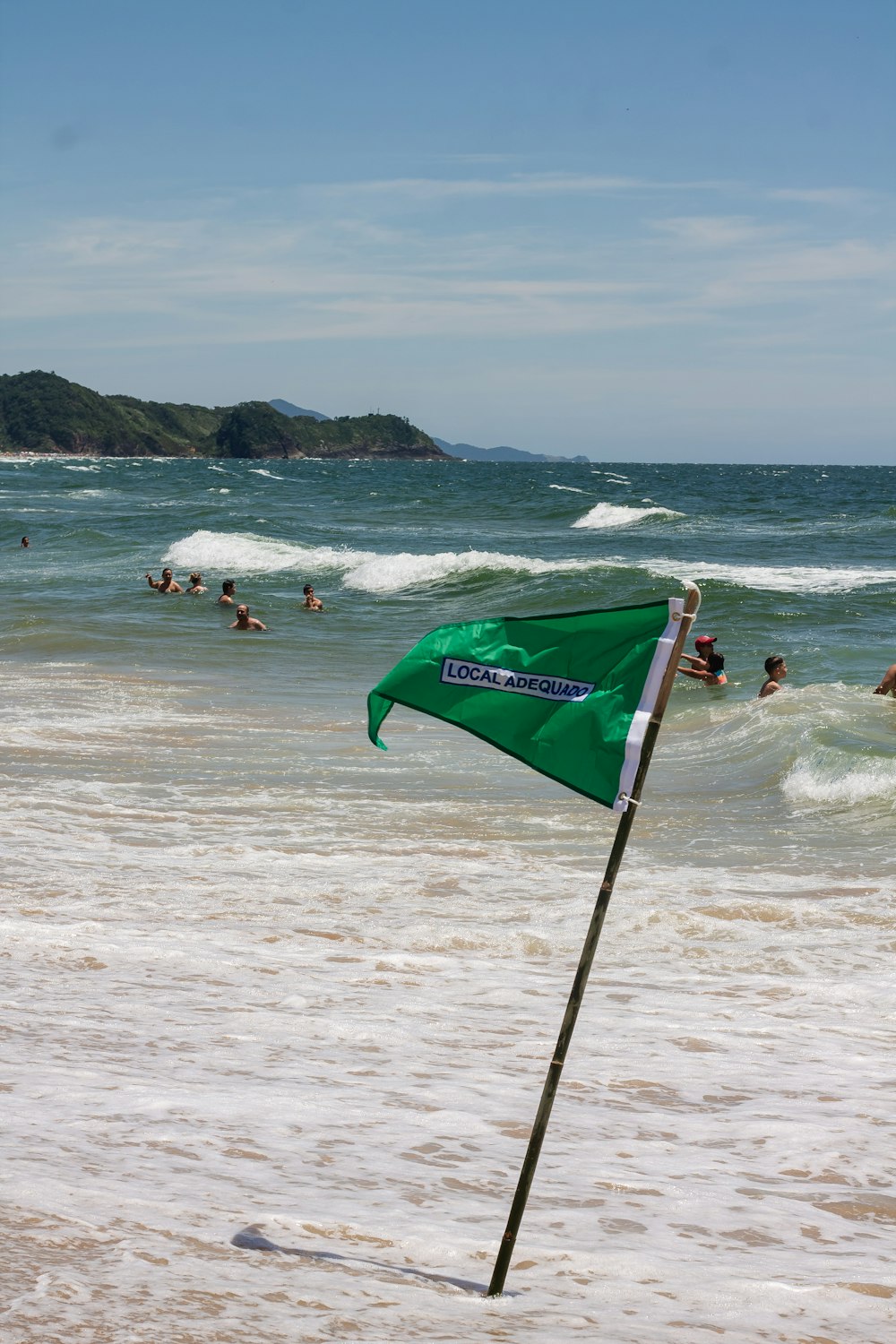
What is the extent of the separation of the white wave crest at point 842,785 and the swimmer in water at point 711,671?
5115mm

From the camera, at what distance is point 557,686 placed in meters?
3.46

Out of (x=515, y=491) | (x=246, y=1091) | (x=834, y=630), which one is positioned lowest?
(x=246, y=1091)

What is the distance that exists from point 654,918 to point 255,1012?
98.6 inches

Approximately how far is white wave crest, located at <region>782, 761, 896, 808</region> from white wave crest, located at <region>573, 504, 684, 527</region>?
124ft

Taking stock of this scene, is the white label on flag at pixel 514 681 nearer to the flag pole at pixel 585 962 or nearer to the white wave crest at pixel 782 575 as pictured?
the flag pole at pixel 585 962

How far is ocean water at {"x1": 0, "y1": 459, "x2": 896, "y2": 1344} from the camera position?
349cm

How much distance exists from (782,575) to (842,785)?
67.9ft

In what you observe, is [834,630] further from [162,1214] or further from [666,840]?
[162,1214]

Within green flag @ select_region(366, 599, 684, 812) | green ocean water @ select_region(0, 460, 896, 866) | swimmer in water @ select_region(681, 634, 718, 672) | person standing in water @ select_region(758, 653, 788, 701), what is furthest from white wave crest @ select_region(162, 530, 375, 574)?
green flag @ select_region(366, 599, 684, 812)

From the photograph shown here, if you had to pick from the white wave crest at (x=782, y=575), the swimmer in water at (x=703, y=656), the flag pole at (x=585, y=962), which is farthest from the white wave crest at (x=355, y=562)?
the flag pole at (x=585, y=962)

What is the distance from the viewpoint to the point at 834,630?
21625mm

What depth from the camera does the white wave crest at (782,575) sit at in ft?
91.7

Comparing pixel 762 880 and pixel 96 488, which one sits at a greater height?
pixel 96 488

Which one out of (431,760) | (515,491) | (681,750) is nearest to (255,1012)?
(431,760)
